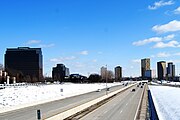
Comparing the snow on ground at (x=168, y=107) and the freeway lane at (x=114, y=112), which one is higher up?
the snow on ground at (x=168, y=107)

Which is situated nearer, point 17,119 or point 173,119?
point 173,119

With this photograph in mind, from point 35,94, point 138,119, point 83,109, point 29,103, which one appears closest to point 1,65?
point 35,94

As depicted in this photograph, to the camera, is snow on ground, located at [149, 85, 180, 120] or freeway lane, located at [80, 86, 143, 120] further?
freeway lane, located at [80, 86, 143, 120]

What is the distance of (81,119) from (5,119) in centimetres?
697

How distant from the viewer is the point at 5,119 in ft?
105

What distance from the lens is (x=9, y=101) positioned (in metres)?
50.3

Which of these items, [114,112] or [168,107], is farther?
[114,112]

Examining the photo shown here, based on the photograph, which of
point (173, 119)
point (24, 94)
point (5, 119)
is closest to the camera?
point (173, 119)

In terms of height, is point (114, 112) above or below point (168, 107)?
below

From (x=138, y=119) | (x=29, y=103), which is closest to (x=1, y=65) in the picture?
(x=29, y=103)

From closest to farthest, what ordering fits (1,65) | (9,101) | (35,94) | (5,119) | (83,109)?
1. (5,119)
2. (83,109)
3. (9,101)
4. (35,94)
5. (1,65)

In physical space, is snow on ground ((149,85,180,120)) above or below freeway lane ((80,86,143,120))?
above

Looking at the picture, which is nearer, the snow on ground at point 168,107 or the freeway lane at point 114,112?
the snow on ground at point 168,107

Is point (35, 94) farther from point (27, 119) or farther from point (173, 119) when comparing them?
point (173, 119)
